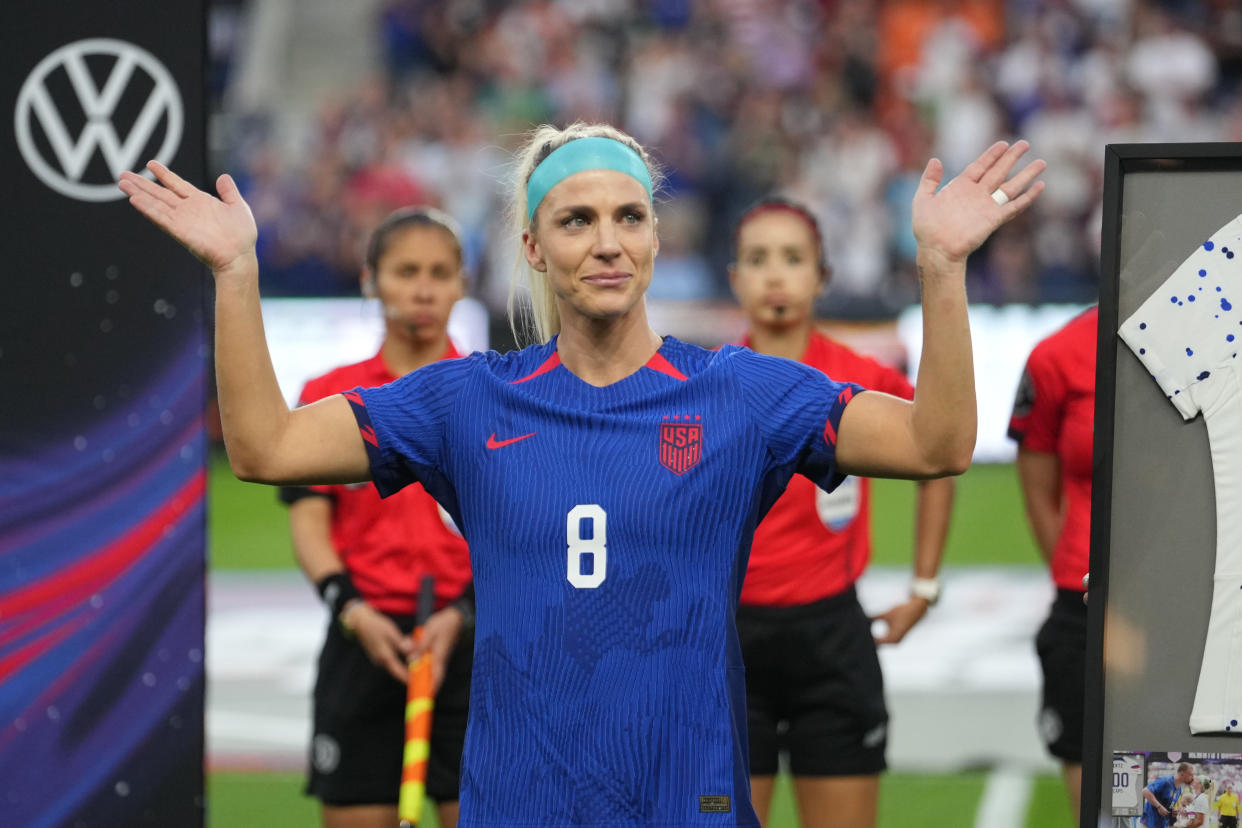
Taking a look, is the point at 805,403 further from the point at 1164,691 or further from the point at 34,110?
the point at 34,110

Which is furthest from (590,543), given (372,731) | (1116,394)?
(372,731)

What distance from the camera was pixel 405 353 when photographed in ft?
16.3

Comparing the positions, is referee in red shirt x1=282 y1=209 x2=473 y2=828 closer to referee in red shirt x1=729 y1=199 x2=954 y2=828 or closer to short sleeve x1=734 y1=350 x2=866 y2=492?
referee in red shirt x1=729 y1=199 x2=954 y2=828

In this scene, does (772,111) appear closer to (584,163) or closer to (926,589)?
(926,589)

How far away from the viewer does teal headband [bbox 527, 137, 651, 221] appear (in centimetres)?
302

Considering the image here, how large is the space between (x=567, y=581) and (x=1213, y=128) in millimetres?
16974

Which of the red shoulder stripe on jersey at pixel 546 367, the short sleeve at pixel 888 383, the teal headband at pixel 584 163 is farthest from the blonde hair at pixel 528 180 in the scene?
the short sleeve at pixel 888 383

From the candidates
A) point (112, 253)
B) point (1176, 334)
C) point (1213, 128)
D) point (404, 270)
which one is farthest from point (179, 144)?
point (1213, 128)

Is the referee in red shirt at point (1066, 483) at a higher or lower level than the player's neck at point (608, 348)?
lower

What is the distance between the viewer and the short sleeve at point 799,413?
9.51ft

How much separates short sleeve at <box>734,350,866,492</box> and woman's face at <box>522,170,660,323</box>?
274 mm

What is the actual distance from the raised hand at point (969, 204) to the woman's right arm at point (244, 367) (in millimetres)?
1096

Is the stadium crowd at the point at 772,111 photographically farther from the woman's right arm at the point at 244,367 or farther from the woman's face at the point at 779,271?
the woman's right arm at the point at 244,367

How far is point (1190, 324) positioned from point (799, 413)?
78cm
